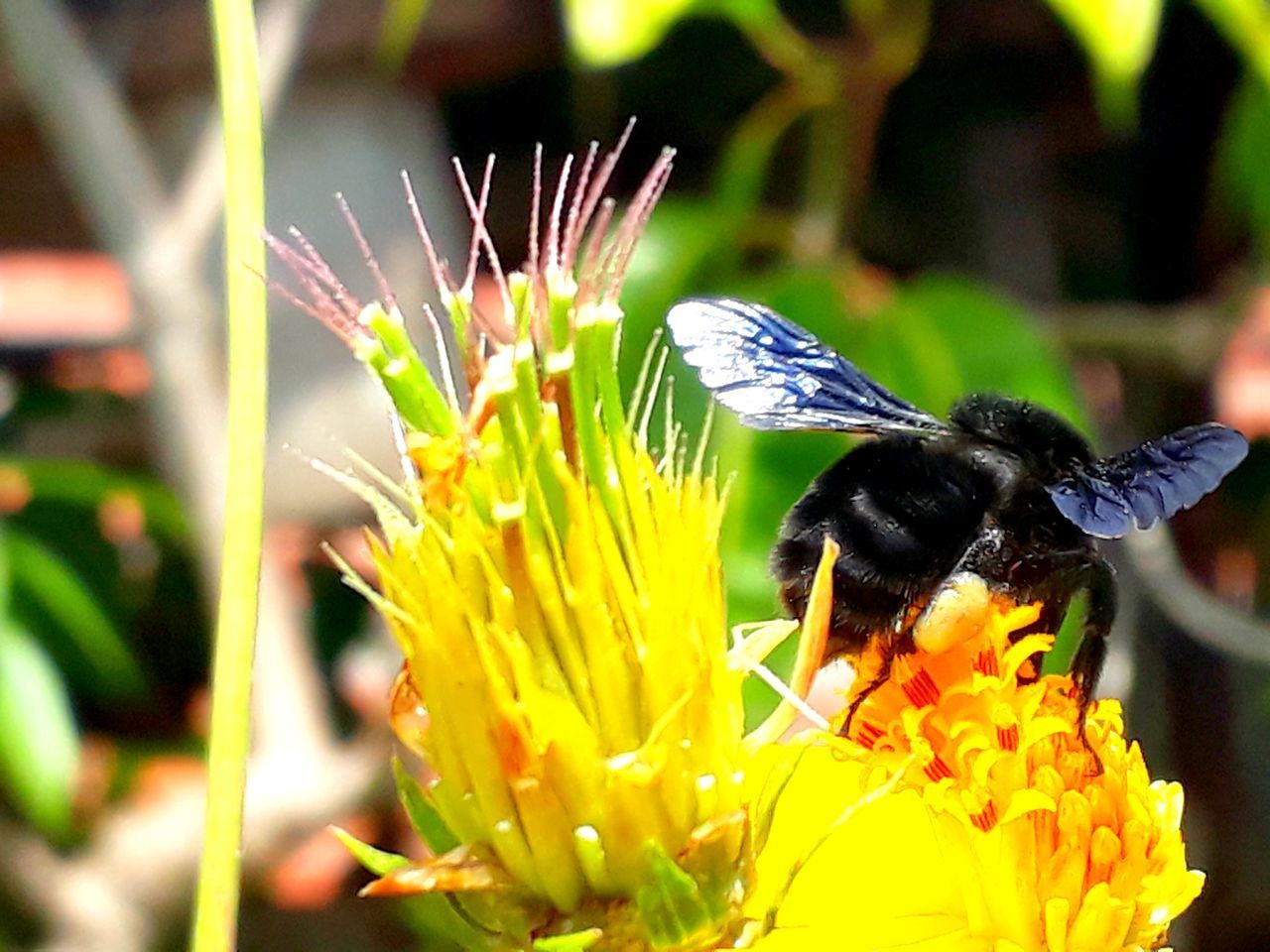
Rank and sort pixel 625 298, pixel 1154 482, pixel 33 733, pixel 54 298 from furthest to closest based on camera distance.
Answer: pixel 54 298 → pixel 33 733 → pixel 625 298 → pixel 1154 482

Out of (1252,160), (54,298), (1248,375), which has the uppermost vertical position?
(1252,160)

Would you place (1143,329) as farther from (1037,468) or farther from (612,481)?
(612,481)

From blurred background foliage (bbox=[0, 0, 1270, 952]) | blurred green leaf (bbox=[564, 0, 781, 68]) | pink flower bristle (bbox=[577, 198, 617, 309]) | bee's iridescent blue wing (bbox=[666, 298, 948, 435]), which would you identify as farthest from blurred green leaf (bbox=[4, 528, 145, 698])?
pink flower bristle (bbox=[577, 198, 617, 309])

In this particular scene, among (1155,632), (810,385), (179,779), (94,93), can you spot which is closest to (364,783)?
(179,779)

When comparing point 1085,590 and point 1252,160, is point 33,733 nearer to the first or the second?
point 1085,590

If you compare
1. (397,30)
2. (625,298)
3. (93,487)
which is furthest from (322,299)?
(93,487)

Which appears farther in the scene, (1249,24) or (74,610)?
(74,610)
